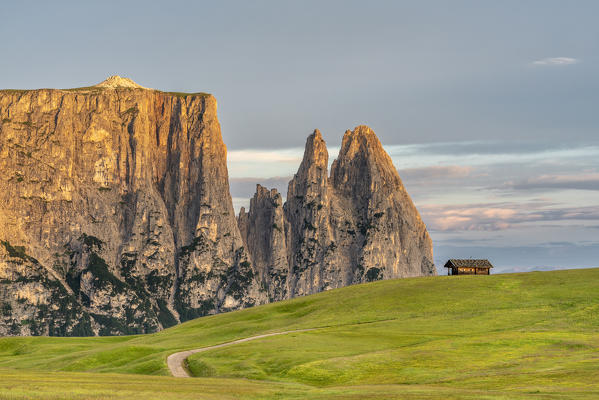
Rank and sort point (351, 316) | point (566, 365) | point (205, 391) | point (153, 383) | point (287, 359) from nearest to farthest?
point (205, 391), point (153, 383), point (566, 365), point (287, 359), point (351, 316)

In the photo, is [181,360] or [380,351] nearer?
[380,351]

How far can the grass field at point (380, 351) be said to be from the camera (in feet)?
233

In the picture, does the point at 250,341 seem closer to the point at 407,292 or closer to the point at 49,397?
the point at 407,292

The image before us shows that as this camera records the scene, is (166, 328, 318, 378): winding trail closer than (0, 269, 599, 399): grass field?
No

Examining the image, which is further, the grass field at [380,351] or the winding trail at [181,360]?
the winding trail at [181,360]

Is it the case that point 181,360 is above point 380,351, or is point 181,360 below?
below

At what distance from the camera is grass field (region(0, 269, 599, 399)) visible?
233 feet

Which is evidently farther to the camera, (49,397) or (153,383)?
(153,383)

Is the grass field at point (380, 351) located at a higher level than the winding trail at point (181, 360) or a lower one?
higher

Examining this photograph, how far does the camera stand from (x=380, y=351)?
106 m

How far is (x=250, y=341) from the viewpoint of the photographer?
130 metres

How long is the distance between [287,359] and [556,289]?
76.6 meters

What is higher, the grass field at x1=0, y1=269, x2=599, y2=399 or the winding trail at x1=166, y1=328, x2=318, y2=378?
the grass field at x1=0, y1=269, x2=599, y2=399

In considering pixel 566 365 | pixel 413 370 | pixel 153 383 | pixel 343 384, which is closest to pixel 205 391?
pixel 153 383
